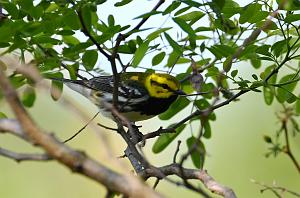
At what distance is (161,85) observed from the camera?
297cm

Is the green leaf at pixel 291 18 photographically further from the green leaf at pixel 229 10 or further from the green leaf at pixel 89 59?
the green leaf at pixel 89 59

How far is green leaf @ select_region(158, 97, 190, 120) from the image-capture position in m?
2.53

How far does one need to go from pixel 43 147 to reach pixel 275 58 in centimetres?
148

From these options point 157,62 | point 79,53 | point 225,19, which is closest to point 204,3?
point 225,19

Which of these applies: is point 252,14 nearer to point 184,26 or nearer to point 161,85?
point 184,26

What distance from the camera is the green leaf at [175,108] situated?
2528mm

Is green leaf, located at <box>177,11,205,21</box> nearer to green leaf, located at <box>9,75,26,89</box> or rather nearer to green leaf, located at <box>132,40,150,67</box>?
green leaf, located at <box>132,40,150,67</box>

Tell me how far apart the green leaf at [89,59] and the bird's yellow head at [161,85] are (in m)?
0.53

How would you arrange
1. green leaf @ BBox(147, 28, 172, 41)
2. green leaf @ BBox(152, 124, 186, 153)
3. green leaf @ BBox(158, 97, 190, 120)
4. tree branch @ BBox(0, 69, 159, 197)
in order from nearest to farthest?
tree branch @ BBox(0, 69, 159, 197), green leaf @ BBox(147, 28, 172, 41), green leaf @ BBox(152, 124, 186, 153), green leaf @ BBox(158, 97, 190, 120)

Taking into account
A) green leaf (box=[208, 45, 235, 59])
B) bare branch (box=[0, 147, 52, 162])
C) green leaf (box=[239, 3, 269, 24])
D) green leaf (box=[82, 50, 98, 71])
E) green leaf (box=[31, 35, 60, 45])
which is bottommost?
bare branch (box=[0, 147, 52, 162])

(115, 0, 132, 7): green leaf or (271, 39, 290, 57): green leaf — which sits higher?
(271, 39, 290, 57): green leaf

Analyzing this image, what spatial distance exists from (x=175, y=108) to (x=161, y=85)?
0.40 meters

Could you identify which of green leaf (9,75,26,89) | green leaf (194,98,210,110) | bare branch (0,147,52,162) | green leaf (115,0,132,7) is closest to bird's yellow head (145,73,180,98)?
green leaf (194,98,210,110)

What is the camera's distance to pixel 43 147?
0.64m
